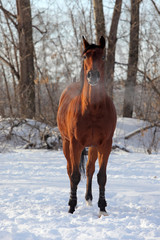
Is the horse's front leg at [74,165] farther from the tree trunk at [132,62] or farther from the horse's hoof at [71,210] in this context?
the tree trunk at [132,62]

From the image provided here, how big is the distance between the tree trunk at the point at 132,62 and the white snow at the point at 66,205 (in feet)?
19.0

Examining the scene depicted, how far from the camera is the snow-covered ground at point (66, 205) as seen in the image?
2660 millimetres

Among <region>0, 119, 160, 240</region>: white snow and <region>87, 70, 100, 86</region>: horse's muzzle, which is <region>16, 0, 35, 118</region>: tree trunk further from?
<region>87, 70, 100, 86</region>: horse's muzzle

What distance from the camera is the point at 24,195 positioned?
13.1 feet

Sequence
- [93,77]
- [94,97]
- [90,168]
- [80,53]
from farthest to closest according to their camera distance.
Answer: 1. [80,53]
2. [90,168]
3. [94,97]
4. [93,77]

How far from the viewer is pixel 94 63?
2898mm

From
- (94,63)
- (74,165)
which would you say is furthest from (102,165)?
(94,63)

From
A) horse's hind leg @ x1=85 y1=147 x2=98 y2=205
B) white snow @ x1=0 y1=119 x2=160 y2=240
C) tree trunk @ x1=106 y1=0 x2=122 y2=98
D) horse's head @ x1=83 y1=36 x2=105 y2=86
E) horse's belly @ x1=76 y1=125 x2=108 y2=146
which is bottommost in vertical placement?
white snow @ x1=0 y1=119 x2=160 y2=240

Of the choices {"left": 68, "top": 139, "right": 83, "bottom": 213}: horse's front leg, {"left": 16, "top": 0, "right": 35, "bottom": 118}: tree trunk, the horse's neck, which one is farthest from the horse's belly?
{"left": 16, "top": 0, "right": 35, "bottom": 118}: tree trunk

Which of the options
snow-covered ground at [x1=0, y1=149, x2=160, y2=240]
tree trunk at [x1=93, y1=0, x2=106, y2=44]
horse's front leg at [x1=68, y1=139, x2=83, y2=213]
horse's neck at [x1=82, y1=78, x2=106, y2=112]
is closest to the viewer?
snow-covered ground at [x1=0, y1=149, x2=160, y2=240]

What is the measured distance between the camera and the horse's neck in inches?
120

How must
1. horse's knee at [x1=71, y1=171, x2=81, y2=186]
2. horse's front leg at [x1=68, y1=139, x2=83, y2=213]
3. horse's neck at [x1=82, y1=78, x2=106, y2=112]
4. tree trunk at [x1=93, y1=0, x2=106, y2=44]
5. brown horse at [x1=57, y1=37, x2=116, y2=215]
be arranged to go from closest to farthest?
brown horse at [x1=57, y1=37, x2=116, y2=215] < horse's neck at [x1=82, y1=78, x2=106, y2=112] < horse's front leg at [x1=68, y1=139, x2=83, y2=213] < horse's knee at [x1=71, y1=171, x2=81, y2=186] < tree trunk at [x1=93, y1=0, x2=106, y2=44]

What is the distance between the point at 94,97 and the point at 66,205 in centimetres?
148

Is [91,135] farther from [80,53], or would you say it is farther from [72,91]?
[80,53]
